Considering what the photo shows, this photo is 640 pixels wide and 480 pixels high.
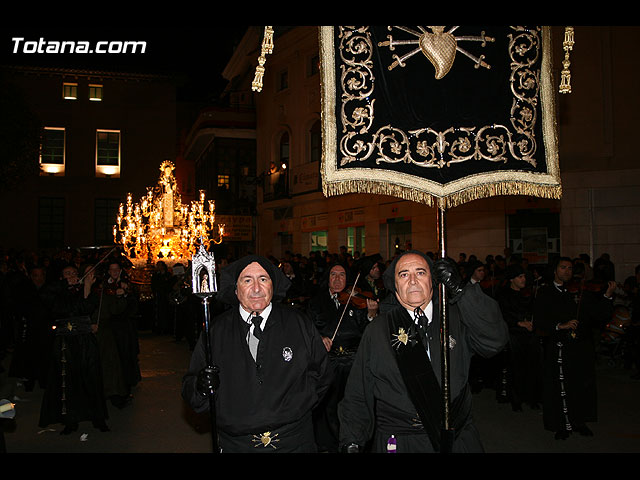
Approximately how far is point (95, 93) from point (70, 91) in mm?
1512

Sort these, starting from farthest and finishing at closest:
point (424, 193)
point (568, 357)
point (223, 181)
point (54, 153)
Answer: point (54, 153)
point (223, 181)
point (568, 357)
point (424, 193)


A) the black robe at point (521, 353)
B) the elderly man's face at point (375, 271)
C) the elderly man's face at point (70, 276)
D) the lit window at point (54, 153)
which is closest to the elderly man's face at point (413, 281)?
the elderly man's face at point (375, 271)

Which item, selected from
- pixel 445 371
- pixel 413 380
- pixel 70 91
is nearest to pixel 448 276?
pixel 445 371

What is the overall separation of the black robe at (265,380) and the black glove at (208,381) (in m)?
0.14

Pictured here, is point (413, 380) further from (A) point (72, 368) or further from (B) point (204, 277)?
(A) point (72, 368)

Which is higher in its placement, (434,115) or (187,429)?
(434,115)

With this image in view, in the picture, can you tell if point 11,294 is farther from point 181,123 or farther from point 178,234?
point 181,123

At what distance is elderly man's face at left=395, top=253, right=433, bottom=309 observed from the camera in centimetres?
366

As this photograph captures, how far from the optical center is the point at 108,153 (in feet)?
131

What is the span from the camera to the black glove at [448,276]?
11.2 feet

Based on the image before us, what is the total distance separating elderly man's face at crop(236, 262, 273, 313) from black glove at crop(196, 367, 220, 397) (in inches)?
19.5

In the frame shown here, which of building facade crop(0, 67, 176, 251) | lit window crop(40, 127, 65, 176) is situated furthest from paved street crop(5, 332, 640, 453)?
lit window crop(40, 127, 65, 176)

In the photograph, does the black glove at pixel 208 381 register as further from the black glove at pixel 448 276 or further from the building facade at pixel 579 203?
the building facade at pixel 579 203
